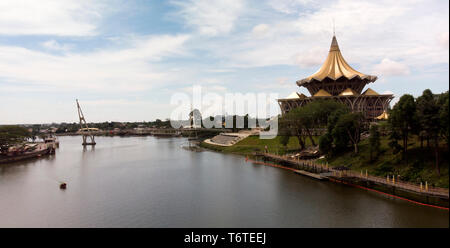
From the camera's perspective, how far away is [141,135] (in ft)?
525

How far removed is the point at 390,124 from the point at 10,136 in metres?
66.6

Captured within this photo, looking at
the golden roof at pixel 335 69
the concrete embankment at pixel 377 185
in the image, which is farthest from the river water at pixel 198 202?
the golden roof at pixel 335 69

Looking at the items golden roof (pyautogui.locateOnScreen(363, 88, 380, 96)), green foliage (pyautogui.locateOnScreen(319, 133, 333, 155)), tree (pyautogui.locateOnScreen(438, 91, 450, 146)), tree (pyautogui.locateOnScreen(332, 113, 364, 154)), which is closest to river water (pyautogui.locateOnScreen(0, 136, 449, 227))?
green foliage (pyautogui.locateOnScreen(319, 133, 333, 155))

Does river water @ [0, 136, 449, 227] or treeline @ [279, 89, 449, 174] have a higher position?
treeline @ [279, 89, 449, 174]

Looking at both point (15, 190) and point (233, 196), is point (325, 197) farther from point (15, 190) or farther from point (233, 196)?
point (15, 190)

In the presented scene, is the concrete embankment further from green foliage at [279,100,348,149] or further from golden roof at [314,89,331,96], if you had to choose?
golden roof at [314,89,331,96]

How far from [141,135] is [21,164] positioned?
10232cm

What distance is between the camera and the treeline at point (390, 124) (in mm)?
27016

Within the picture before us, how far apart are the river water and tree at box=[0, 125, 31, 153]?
21156 millimetres

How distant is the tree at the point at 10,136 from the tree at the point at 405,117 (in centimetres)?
6566

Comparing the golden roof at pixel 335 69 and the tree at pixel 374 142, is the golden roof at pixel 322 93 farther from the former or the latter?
the tree at pixel 374 142

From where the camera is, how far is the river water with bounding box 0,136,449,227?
23594 mm

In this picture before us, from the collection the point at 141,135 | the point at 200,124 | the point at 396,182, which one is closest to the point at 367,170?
the point at 396,182
